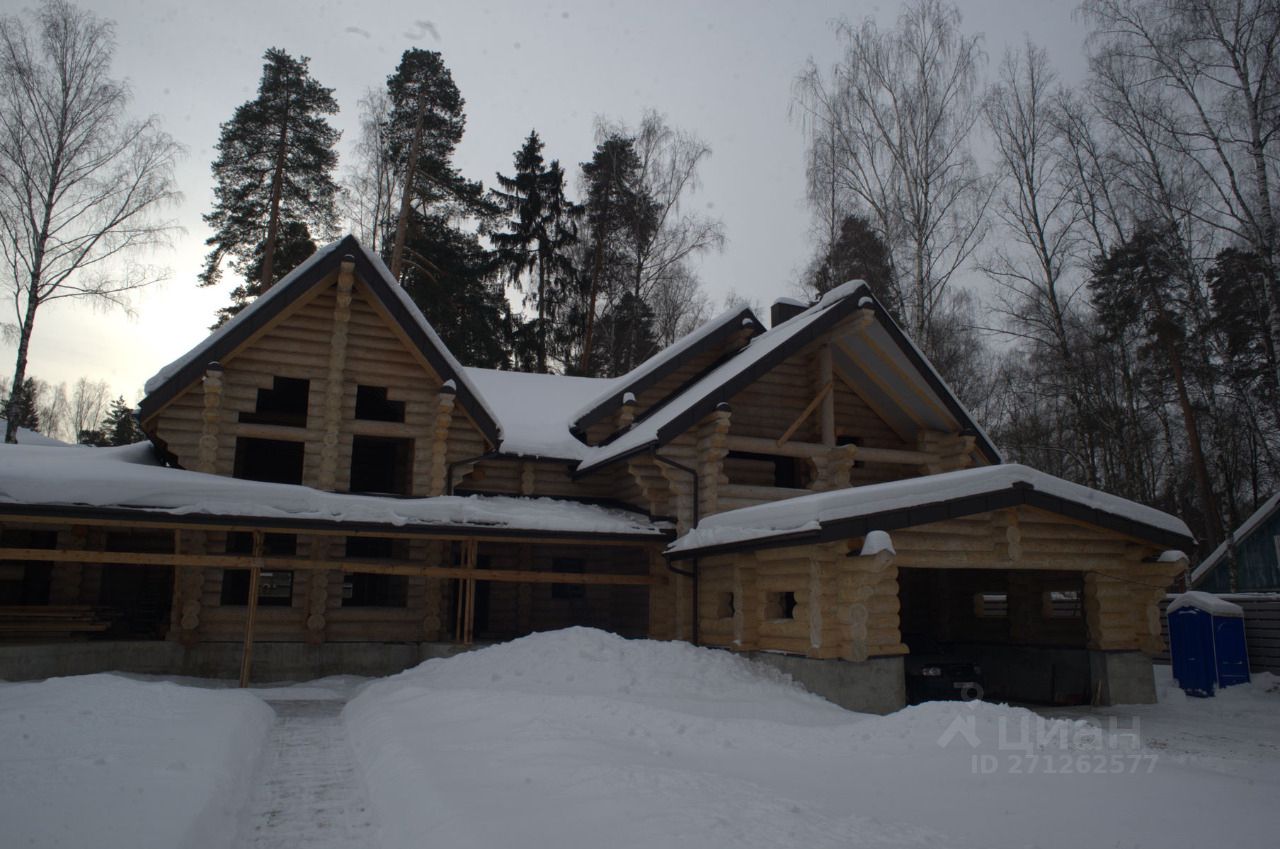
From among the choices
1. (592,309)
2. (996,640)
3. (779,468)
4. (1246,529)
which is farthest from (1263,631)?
(592,309)

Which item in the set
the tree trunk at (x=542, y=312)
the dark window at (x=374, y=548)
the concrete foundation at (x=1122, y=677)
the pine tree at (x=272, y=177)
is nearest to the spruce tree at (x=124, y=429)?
the pine tree at (x=272, y=177)

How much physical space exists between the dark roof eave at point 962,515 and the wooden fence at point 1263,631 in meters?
3.61

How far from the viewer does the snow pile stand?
5.07 meters

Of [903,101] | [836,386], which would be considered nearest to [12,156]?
[836,386]

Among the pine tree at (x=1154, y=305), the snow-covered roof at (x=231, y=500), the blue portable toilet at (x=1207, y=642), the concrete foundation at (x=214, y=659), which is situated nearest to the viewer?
the snow-covered roof at (x=231, y=500)

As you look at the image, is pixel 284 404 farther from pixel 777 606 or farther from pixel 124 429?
pixel 124 429

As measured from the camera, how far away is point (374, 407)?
774 inches

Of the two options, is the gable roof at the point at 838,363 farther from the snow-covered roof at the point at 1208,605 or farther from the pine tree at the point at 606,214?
the pine tree at the point at 606,214

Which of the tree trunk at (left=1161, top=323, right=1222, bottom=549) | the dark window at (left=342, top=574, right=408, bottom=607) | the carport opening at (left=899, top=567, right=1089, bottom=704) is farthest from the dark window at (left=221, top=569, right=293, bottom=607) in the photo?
the tree trunk at (left=1161, top=323, right=1222, bottom=549)

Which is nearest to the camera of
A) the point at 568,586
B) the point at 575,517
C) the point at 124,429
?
the point at 575,517

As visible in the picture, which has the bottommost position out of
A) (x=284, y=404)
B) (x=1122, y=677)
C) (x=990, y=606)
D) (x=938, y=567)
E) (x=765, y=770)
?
(x=765, y=770)

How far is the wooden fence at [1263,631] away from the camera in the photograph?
15739 mm

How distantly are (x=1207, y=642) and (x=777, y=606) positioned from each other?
7644mm

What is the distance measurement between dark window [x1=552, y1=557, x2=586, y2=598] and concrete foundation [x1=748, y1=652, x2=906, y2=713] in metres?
8.44
